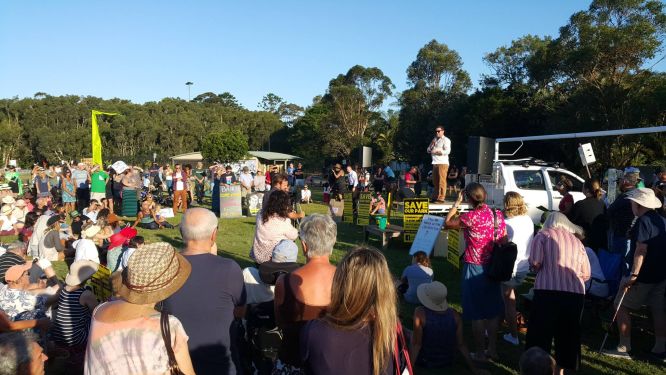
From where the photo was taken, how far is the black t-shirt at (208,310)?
2.79m

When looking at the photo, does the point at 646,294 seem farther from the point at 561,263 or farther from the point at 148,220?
the point at 148,220

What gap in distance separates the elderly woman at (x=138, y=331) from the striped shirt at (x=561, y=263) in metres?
3.06

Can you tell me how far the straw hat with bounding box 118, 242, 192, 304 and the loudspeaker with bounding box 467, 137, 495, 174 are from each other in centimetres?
962

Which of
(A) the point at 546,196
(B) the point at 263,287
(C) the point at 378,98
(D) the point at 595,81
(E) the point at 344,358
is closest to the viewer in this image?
(E) the point at 344,358

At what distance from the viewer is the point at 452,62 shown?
48125mm

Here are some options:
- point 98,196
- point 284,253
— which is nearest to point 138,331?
point 284,253

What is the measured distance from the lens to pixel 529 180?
12.4 metres

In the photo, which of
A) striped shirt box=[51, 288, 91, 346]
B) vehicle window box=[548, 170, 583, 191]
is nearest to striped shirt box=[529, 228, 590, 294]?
striped shirt box=[51, 288, 91, 346]

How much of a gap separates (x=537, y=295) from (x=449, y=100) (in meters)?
39.3

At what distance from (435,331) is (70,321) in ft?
11.2

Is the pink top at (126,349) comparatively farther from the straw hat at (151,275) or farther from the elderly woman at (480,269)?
the elderly woman at (480,269)

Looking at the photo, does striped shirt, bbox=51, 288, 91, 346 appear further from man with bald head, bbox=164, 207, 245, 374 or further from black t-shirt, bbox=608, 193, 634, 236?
black t-shirt, bbox=608, 193, 634, 236

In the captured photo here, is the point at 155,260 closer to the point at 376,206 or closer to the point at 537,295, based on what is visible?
the point at 537,295

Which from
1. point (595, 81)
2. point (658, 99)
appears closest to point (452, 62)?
point (595, 81)
